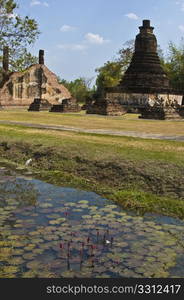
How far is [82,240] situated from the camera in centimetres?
364

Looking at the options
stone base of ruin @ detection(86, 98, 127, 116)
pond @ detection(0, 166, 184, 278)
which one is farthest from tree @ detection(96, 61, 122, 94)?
pond @ detection(0, 166, 184, 278)

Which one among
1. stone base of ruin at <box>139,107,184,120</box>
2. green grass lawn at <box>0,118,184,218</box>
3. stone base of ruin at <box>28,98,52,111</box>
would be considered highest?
stone base of ruin at <box>28,98,52,111</box>

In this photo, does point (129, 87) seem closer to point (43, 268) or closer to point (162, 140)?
point (162, 140)

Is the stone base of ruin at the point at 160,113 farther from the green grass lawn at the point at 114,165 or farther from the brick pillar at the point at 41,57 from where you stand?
the brick pillar at the point at 41,57

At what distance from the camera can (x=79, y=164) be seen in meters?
6.64

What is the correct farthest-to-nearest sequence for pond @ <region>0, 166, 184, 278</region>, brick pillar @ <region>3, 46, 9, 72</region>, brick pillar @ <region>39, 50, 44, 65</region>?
brick pillar @ <region>39, 50, 44, 65</region>
brick pillar @ <region>3, 46, 9, 72</region>
pond @ <region>0, 166, 184, 278</region>

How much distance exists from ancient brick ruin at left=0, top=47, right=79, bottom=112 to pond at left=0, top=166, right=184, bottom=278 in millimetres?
28856

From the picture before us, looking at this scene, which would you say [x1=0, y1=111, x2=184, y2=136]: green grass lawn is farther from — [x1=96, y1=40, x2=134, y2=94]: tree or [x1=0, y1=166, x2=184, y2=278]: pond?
[x1=96, y1=40, x2=134, y2=94]: tree

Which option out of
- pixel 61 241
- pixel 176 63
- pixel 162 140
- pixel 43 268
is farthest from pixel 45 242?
pixel 176 63

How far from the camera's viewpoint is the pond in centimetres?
306

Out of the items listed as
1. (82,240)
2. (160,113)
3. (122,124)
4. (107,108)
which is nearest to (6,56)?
(107,108)

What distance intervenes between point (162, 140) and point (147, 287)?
6.05 meters

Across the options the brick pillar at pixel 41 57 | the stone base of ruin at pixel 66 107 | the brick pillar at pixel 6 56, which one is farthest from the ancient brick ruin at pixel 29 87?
the stone base of ruin at pixel 66 107

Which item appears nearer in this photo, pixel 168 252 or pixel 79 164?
pixel 168 252
